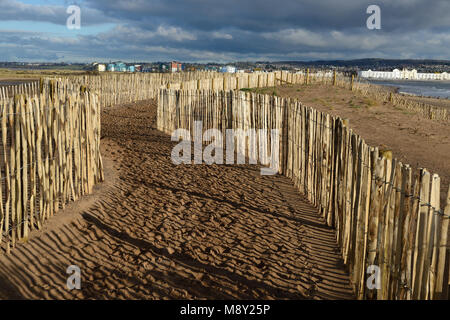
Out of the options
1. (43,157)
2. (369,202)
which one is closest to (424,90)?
(369,202)

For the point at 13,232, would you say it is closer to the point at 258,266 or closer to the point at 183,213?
the point at 183,213

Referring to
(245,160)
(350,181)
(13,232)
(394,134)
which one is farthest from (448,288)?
(394,134)

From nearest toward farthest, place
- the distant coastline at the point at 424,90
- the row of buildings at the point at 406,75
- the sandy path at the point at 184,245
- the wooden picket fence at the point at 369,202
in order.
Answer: the wooden picket fence at the point at 369,202, the sandy path at the point at 184,245, the distant coastline at the point at 424,90, the row of buildings at the point at 406,75

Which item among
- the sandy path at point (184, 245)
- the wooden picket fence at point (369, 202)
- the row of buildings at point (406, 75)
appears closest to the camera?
the wooden picket fence at point (369, 202)

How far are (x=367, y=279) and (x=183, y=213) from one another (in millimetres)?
2791

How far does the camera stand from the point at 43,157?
5438mm

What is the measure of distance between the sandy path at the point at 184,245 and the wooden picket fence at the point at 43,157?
0.22 m

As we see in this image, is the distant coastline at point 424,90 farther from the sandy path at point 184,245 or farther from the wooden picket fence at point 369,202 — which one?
the sandy path at point 184,245

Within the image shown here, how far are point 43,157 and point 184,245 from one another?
2179mm

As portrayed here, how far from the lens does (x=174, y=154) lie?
9.17m

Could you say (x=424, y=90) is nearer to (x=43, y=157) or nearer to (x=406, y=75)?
(x=406, y=75)

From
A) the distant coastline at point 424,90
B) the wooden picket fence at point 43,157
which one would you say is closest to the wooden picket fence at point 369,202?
the wooden picket fence at point 43,157

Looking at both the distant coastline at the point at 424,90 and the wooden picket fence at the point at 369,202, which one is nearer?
the wooden picket fence at the point at 369,202

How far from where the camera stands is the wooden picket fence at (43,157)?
4566 millimetres
